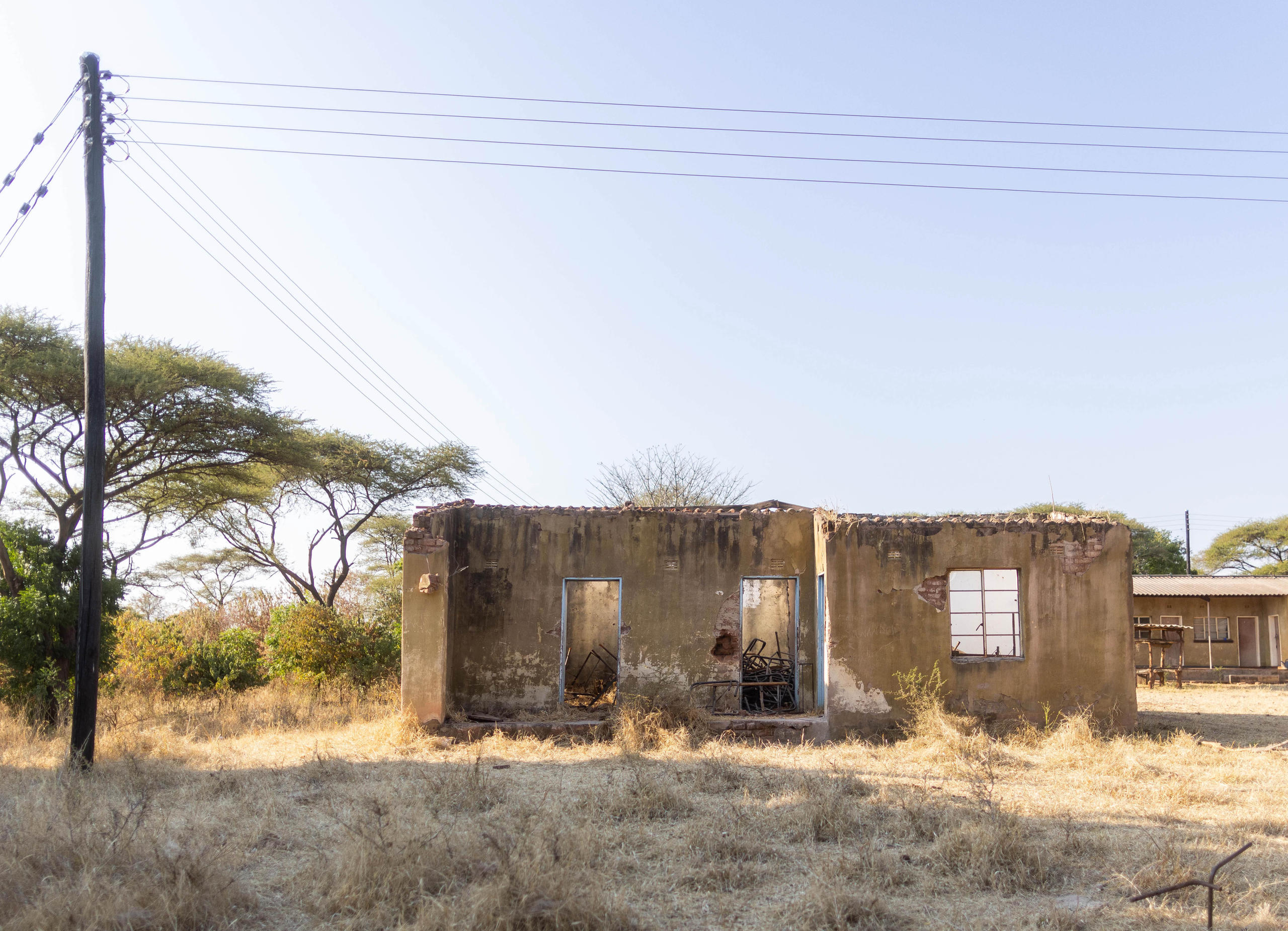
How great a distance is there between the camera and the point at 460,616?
12.6 metres

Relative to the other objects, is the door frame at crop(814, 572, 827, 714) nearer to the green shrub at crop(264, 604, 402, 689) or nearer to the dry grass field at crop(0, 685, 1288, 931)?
the dry grass field at crop(0, 685, 1288, 931)

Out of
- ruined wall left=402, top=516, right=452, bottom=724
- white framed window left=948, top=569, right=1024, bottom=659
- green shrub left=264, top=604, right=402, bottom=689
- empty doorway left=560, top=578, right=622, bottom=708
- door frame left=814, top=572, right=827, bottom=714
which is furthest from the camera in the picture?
white framed window left=948, top=569, right=1024, bottom=659

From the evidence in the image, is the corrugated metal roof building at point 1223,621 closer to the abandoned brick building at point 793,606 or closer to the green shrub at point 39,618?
the abandoned brick building at point 793,606

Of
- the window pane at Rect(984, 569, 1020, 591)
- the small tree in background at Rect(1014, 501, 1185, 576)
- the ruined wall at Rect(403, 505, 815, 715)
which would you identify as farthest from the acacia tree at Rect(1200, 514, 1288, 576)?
the ruined wall at Rect(403, 505, 815, 715)

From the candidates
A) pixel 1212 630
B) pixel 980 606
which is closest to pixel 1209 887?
pixel 980 606

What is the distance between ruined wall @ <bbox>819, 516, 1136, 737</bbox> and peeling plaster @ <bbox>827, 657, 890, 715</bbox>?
13mm

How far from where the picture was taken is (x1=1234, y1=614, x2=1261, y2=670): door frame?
78.7 ft

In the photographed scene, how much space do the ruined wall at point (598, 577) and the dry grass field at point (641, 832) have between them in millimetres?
1230

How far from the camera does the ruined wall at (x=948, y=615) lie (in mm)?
11812

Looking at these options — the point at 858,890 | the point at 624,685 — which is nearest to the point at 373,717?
the point at 624,685

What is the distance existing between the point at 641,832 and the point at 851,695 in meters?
5.64

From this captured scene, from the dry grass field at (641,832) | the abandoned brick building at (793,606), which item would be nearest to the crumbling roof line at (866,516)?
the abandoned brick building at (793,606)

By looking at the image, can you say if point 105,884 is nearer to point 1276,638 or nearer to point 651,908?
point 651,908

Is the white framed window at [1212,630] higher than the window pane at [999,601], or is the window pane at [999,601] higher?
the window pane at [999,601]
